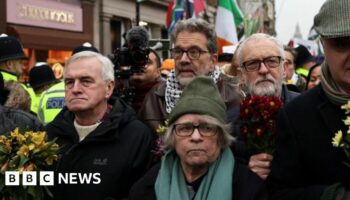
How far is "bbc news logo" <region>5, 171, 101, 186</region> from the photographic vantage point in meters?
3.32

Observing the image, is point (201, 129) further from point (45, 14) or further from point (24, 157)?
point (45, 14)

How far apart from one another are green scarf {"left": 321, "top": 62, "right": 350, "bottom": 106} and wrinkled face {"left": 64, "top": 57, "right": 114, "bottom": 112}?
1.70 metres

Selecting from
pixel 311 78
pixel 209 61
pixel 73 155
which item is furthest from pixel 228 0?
pixel 73 155

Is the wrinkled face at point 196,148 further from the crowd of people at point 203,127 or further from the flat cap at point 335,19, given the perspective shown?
the flat cap at point 335,19

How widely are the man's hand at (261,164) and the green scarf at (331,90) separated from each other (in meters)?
0.61

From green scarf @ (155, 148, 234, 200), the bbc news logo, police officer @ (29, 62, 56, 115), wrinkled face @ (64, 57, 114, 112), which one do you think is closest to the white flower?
green scarf @ (155, 148, 234, 200)

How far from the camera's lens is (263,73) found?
A: 362 cm

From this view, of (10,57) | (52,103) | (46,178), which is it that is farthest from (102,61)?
(10,57)

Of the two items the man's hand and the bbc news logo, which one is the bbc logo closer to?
the bbc news logo

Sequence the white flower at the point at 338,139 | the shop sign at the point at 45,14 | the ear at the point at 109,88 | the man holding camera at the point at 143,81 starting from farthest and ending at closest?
the shop sign at the point at 45,14 < the man holding camera at the point at 143,81 < the ear at the point at 109,88 < the white flower at the point at 338,139

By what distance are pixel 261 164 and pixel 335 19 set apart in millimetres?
954

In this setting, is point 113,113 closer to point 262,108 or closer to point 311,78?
point 262,108

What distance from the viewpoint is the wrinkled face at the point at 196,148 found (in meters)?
3.05

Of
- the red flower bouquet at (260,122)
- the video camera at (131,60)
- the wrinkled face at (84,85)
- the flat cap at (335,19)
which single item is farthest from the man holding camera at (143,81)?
the flat cap at (335,19)
